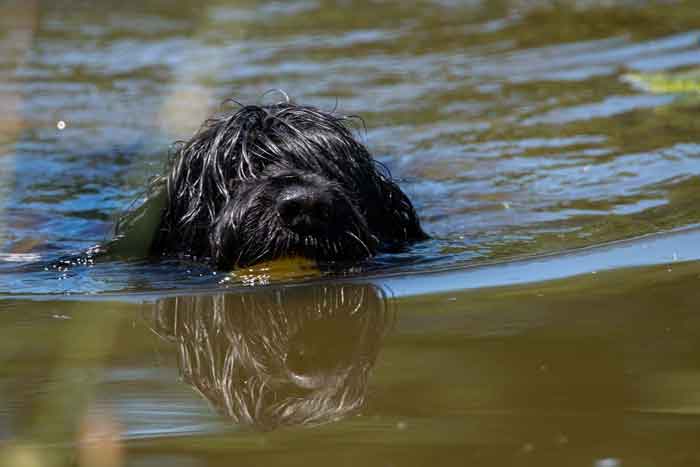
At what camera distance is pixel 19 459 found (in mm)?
3203

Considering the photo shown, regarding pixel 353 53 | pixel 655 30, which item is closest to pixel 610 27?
pixel 655 30

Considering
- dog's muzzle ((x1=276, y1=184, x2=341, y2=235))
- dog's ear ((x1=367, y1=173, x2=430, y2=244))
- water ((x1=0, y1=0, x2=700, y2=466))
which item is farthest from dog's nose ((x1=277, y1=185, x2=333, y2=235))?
dog's ear ((x1=367, y1=173, x2=430, y2=244))

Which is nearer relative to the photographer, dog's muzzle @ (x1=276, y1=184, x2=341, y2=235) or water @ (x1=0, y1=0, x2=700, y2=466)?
water @ (x1=0, y1=0, x2=700, y2=466)

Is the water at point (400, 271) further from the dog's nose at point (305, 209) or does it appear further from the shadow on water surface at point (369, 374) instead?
the dog's nose at point (305, 209)

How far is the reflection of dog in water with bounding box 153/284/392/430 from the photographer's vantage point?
11.9 ft

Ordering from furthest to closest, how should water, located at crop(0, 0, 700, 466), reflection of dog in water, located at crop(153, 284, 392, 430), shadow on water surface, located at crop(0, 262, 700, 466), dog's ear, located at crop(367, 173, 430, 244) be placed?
dog's ear, located at crop(367, 173, 430, 244) → reflection of dog in water, located at crop(153, 284, 392, 430) → water, located at crop(0, 0, 700, 466) → shadow on water surface, located at crop(0, 262, 700, 466)

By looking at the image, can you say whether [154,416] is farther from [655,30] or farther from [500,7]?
[500,7]

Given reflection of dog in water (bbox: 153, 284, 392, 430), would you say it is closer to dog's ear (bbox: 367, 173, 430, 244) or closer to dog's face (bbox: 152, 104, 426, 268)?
dog's face (bbox: 152, 104, 426, 268)

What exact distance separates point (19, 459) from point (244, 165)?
292 centimetres

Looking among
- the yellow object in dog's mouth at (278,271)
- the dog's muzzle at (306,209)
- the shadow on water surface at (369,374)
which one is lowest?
the shadow on water surface at (369,374)

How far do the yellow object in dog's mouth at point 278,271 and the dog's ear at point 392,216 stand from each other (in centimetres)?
86

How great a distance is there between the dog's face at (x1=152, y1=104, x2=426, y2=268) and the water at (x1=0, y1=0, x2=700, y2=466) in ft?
0.61

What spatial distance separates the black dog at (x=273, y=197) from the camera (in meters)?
5.46

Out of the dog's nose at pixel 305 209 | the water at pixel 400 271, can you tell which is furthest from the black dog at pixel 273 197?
the water at pixel 400 271
